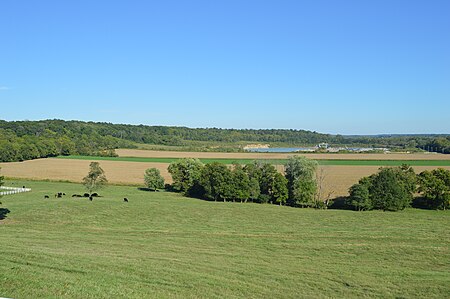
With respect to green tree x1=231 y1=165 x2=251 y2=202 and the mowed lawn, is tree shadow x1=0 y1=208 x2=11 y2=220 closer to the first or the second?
the mowed lawn

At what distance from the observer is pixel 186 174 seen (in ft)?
239

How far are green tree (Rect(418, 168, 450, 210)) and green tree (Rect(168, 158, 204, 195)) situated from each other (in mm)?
34626

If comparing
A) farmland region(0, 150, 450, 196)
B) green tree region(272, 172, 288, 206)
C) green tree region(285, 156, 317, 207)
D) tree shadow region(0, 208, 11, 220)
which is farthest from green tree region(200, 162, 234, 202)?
tree shadow region(0, 208, 11, 220)

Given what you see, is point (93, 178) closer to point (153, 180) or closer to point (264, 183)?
point (153, 180)

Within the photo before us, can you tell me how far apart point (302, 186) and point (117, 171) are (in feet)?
162

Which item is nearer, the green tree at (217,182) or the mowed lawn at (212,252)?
the mowed lawn at (212,252)

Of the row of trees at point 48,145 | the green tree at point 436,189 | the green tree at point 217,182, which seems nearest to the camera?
the green tree at point 436,189

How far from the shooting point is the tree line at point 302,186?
58.2 meters

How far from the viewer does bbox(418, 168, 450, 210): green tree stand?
5941 centimetres

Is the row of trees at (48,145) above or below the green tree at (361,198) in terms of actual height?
above

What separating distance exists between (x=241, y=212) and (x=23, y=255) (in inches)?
1315

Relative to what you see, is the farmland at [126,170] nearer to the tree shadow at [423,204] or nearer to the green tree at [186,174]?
the tree shadow at [423,204]

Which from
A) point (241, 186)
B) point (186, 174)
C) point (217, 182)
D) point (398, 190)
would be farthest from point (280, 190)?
point (186, 174)

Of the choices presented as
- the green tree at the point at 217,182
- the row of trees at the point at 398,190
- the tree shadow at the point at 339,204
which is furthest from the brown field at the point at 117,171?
the green tree at the point at 217,182
